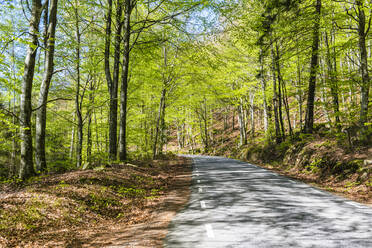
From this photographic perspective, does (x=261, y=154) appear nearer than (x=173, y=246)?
No

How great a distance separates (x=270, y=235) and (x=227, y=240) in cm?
89

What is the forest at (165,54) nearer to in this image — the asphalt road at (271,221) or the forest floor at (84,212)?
the forest floor at (84,212)

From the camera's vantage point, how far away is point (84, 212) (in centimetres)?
689

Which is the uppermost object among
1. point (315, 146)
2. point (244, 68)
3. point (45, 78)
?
point (244, 68)

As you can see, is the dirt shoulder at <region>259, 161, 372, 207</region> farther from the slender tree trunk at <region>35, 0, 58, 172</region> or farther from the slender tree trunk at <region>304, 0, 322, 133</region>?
the slender tree trunk at <region>35, 0, 58, 172</region>

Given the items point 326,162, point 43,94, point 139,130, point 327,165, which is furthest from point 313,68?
point 139,130

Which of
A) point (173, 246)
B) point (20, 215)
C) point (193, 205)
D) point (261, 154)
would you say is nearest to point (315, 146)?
point (261, 154)

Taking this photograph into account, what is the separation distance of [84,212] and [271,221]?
501cm

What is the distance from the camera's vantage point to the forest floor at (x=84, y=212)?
17.4 ft

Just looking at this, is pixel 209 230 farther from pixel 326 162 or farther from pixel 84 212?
pixel 326 162

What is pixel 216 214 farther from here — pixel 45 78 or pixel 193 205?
pixel 45 78

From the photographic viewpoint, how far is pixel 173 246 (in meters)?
4.73

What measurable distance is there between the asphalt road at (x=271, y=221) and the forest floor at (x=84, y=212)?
0.74m

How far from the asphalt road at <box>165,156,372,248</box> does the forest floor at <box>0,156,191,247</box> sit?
2.43ft
